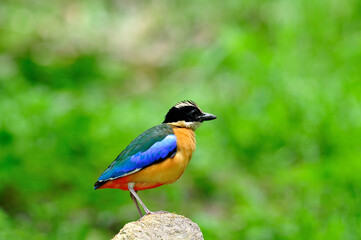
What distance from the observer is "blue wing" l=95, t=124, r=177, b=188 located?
13.9 ft

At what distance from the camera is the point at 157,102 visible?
1127 cm

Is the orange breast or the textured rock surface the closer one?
the textured rock surface

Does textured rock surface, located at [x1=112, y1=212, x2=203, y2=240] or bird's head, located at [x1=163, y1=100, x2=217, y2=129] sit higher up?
bird's head, located at [x1=163, y1=100, x2=217, y2=129]

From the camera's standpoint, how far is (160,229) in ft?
13.5

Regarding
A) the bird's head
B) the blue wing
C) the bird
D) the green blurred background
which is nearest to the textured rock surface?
the bird

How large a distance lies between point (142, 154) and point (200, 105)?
632 centimetres

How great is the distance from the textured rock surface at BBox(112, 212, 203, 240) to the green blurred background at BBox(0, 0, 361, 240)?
9.80 ft

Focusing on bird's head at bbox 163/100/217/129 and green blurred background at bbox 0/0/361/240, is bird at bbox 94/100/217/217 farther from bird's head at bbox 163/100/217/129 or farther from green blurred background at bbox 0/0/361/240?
green blurred background at bbox 0/0/361/240

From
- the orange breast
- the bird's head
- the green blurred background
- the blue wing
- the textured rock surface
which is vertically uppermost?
the green blurred background

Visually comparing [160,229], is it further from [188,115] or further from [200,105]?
[200,105]

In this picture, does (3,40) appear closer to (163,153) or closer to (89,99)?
(89,99)

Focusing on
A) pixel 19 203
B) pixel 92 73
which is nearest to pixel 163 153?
pixel 19 203

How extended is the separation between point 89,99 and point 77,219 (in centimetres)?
320

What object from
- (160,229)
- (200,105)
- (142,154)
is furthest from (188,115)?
(200,105)
